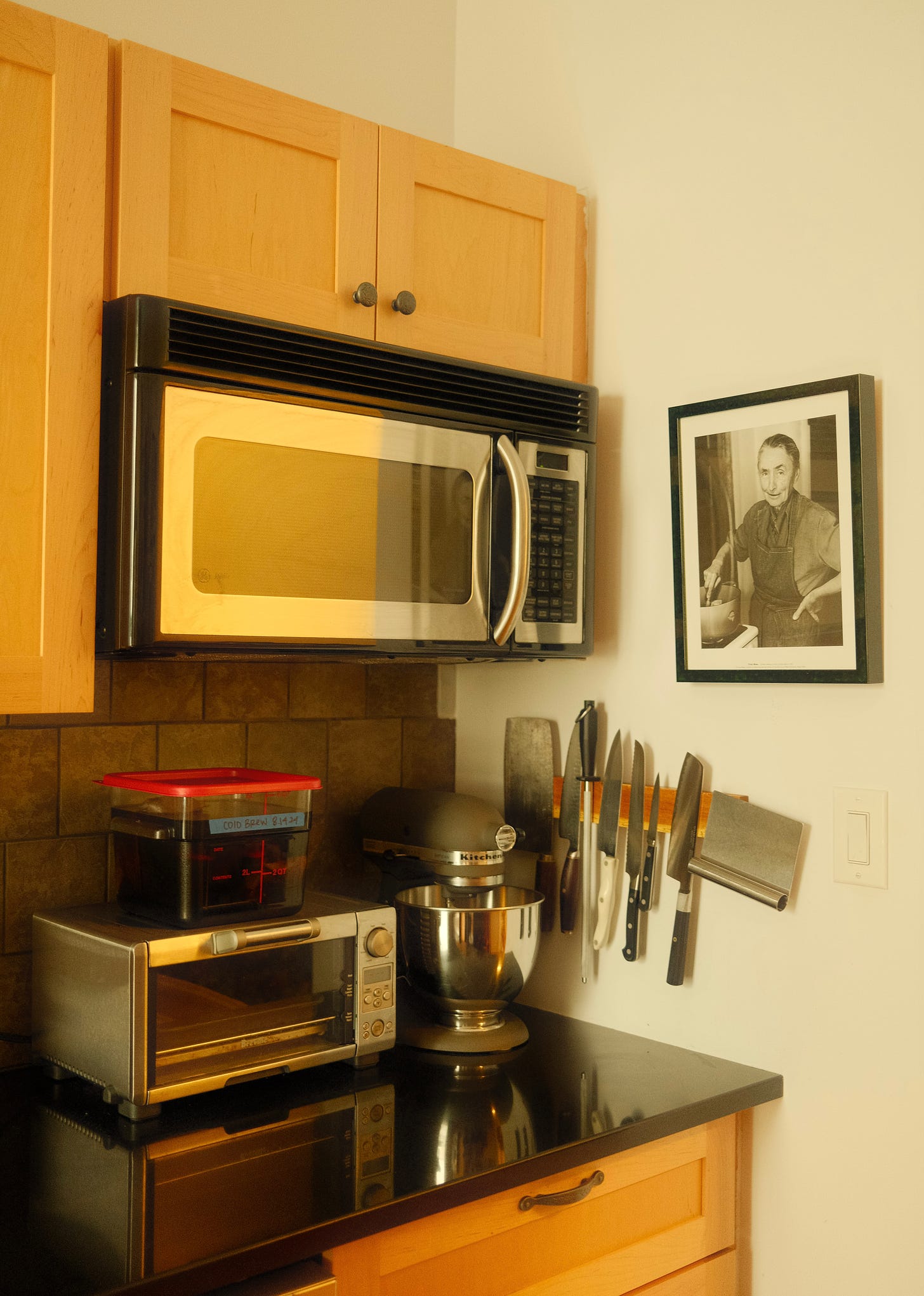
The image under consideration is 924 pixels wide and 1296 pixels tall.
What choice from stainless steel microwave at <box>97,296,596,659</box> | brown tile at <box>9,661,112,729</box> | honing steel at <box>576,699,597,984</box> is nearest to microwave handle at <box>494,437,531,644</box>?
stainless steel microwave at <box>97,296,596,659</box>

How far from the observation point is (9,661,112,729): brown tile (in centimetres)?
167

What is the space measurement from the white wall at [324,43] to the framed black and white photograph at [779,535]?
0.88 metres

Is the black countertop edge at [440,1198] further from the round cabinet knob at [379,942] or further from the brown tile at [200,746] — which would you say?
the brown tile at [200,746]

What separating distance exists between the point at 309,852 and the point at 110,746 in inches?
15.8

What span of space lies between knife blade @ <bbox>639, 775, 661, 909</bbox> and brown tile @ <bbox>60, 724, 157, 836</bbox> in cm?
A: 77

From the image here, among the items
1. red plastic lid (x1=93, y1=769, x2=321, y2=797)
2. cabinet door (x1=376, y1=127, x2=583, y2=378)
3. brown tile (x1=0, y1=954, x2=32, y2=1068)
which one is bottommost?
brown tile (x1=0, y1=954, x2=32, y2=1068)

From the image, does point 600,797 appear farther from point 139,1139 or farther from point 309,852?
point 139,1139

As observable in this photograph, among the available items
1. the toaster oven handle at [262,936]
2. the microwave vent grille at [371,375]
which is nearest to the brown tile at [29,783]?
the toaster oven handle at [262,936]

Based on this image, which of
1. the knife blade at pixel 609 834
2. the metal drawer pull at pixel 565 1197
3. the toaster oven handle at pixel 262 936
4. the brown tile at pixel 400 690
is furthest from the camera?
the brown tile at pixel 400 690

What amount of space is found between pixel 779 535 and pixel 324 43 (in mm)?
1210

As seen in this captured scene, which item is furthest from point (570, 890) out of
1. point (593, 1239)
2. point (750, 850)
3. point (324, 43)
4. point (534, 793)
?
point (324, 43)

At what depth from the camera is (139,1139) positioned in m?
1.36

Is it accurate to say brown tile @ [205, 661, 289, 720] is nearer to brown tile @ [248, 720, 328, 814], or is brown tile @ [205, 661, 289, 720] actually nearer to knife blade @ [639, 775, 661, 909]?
brown tile @ [248, 720, 328, 814]

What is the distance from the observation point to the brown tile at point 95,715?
1.67 m
